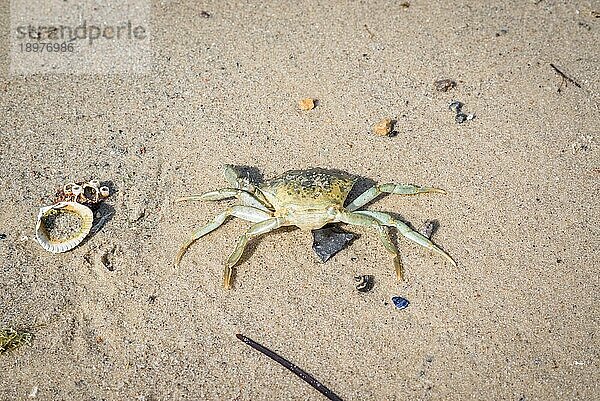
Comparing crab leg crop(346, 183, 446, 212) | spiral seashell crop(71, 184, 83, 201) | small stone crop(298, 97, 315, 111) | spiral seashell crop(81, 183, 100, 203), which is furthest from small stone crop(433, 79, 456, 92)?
spiral seashell crop(71, 184, 83, 201)

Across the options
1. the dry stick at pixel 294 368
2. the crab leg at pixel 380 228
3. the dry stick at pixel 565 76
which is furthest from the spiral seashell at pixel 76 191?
the dry stick at pixel 565 76

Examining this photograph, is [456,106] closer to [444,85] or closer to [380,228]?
[444,85]

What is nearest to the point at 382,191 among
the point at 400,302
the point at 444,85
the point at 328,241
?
the point at 328,241

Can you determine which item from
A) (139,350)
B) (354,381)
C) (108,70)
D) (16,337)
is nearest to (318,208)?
(354,381)

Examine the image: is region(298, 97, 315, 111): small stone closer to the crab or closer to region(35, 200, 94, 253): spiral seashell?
the crab

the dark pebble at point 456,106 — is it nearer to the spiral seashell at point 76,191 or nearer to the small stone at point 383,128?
the small stone at point 383,128
